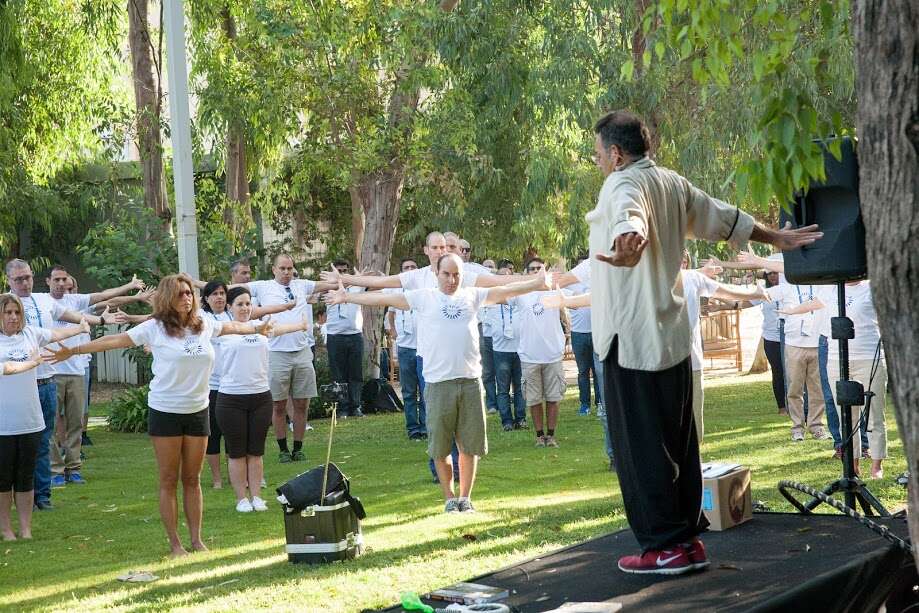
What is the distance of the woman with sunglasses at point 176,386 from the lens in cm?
778

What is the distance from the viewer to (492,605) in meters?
4.72

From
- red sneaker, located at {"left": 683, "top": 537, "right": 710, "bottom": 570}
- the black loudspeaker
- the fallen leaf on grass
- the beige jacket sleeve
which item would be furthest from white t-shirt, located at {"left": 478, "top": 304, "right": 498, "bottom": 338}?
red sneaker, located at {"left": 683, "top": 537, "right": 710, "bottom": 570}

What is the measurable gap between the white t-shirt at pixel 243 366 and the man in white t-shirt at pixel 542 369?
3.88 m

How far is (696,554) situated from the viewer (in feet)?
16.7

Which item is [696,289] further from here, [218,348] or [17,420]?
[17,420]

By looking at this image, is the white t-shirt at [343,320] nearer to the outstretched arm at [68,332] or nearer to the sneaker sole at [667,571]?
the outstretched arm at [68,332]

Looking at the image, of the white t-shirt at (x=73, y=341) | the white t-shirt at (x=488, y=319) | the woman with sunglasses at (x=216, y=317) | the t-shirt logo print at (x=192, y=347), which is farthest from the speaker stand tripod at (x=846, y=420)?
the white t-shirt at (x=488, y=319)

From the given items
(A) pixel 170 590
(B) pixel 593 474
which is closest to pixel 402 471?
(B) pixel 593 474

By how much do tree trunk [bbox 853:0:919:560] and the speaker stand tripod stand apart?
3673 millimetres

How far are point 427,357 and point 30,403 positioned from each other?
303 cm

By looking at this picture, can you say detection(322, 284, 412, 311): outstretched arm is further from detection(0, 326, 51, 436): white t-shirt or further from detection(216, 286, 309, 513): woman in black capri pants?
detection(0, 326, 51, 436): white t-shirt

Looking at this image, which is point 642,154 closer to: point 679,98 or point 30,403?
point 30,403

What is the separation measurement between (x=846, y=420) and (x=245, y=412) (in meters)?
5.00

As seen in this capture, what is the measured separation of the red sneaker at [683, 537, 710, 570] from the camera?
5.05m
